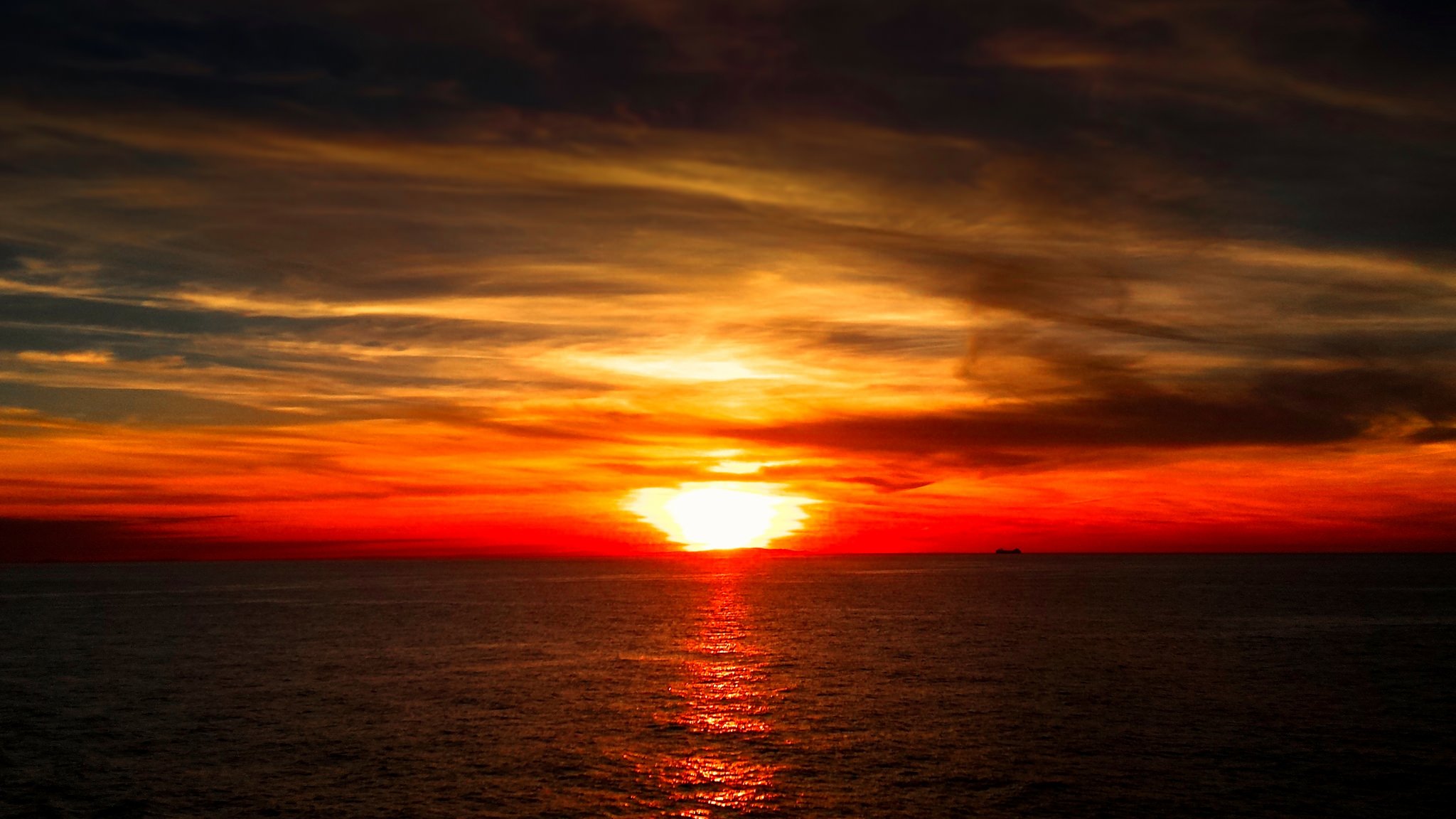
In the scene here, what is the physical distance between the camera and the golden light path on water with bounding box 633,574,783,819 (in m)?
41.9

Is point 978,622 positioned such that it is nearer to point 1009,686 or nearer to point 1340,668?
point 1340,668

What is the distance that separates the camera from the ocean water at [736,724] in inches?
1661

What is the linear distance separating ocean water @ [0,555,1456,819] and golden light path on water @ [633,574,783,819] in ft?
0.82

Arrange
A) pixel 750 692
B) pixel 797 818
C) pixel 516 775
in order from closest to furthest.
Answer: pixel 797 818 → pixel 516 775 → pixel 750 692

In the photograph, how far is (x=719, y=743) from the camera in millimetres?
53062

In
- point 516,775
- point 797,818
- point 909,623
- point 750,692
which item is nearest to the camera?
point 797,818

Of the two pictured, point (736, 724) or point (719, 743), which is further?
point (736, 724)

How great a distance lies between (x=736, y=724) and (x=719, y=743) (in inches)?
210

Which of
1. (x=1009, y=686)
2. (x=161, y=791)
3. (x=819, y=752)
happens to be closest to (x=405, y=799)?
(x=161, y=791)

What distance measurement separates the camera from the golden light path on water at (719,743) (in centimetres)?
4194

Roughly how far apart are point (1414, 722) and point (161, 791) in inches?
2446

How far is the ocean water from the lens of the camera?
4219 cm

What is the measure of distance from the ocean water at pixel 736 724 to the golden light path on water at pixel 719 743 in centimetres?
25

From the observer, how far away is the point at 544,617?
14738cm
